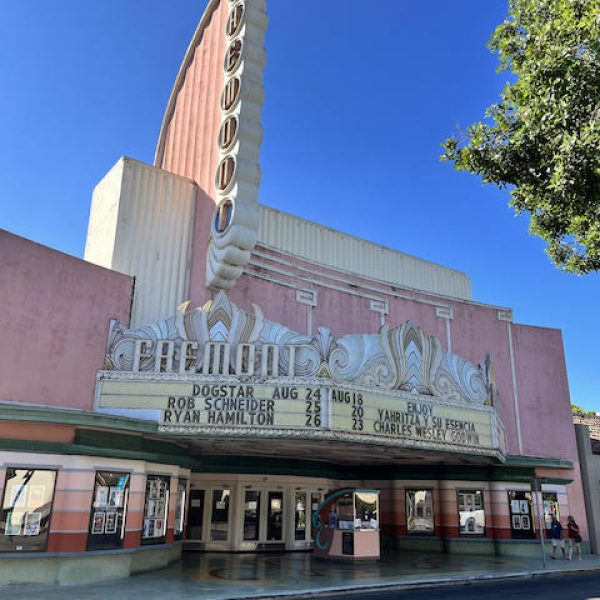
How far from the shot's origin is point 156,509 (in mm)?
15156

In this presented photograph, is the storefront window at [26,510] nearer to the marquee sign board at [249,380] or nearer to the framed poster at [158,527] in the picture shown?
the marquee sign board at [249,380]

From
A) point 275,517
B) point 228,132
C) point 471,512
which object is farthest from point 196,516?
point 228,132

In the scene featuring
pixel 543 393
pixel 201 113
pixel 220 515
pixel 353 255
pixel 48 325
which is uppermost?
pixel 201 113

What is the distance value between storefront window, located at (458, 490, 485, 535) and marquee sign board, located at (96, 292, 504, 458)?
28.7 feet

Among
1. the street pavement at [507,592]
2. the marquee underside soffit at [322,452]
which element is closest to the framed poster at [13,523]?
the marquee underside soffit at [322,452]

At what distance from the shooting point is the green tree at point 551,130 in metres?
11.0

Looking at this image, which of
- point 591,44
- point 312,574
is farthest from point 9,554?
point 591,44

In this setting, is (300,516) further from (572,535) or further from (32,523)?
(32,523)

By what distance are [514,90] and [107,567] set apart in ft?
43.6

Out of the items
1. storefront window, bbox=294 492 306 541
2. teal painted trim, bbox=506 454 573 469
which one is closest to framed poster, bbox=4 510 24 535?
storefront window, bbox=294 492 306 541

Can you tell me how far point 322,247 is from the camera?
22.7m

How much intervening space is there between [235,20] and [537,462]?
18.2 meters

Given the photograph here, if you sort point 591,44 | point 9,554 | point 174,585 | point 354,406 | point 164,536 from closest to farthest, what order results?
point 591,44, point 9,554, point 174,585, point 354,406, point 164,536

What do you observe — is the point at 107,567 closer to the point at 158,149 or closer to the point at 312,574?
the point at 312,574
